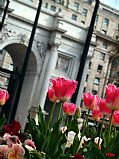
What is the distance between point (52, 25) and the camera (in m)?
31.6

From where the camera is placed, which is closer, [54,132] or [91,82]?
[54,132]

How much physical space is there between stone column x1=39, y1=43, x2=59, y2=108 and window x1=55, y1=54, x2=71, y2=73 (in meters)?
0.61

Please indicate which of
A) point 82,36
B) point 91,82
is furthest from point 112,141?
point 91,82

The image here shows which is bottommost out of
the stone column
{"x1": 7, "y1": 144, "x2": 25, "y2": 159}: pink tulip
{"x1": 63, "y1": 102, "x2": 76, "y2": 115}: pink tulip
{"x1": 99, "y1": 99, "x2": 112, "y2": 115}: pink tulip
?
{"x1": 7, "y1": 144, "x2": 25, "y2": 159}: pink tulip

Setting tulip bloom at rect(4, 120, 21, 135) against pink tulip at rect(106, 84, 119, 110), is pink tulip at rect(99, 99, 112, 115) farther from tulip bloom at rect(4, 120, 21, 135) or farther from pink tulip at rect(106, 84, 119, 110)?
tulip bloom at rect(4, 120, 21, 135)

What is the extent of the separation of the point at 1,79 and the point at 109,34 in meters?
19.9

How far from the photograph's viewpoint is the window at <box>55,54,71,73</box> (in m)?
32.2

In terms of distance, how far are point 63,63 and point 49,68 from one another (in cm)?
155

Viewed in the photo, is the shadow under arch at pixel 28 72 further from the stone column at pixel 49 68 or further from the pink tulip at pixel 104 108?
the pink tulip at pixel 104 108

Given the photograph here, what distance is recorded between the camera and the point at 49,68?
103ft

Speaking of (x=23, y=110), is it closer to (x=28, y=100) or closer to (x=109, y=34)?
(x=28, y=100)

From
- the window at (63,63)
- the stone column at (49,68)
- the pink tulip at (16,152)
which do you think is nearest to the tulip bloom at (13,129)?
the pink tulip at (16,152)

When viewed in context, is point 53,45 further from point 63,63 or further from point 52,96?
point 52,96

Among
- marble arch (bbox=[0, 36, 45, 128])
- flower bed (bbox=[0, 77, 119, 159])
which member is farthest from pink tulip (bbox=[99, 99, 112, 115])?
marble arch (bbox=[0, 36, 45, 128])
